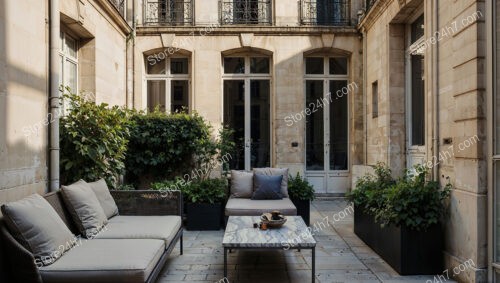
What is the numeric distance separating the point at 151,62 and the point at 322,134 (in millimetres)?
4368

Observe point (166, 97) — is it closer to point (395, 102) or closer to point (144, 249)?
point (395, 102)

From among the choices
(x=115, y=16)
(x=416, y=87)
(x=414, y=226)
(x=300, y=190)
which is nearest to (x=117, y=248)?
(x=414, y=226)

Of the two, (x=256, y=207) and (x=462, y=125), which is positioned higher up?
(x=462, y=125)

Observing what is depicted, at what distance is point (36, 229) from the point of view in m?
3.16

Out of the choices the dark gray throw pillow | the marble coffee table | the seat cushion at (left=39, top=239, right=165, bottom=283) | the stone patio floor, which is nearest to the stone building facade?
the stone patio floor

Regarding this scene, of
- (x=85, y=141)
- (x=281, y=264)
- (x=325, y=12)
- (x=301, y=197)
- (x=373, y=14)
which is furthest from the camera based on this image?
(x=325, y=12)

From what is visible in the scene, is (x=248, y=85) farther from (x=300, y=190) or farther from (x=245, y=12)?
(x=300, y=190)

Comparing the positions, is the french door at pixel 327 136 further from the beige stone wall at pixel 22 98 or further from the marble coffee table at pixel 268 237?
the beige stone wall at pixel 22 98

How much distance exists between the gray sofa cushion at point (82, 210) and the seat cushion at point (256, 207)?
2147 mm

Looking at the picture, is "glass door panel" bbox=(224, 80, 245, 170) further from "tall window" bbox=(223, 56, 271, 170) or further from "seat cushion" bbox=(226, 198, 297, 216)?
"seat cushion" bbox=(226, 198, 297, 216)

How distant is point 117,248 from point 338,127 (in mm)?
7408

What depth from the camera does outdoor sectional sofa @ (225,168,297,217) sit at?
593 centimetres

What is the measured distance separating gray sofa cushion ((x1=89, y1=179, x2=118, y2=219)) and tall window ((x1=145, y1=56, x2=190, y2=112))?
5046mm

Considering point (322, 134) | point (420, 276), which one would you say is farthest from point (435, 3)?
point (322, 134)
